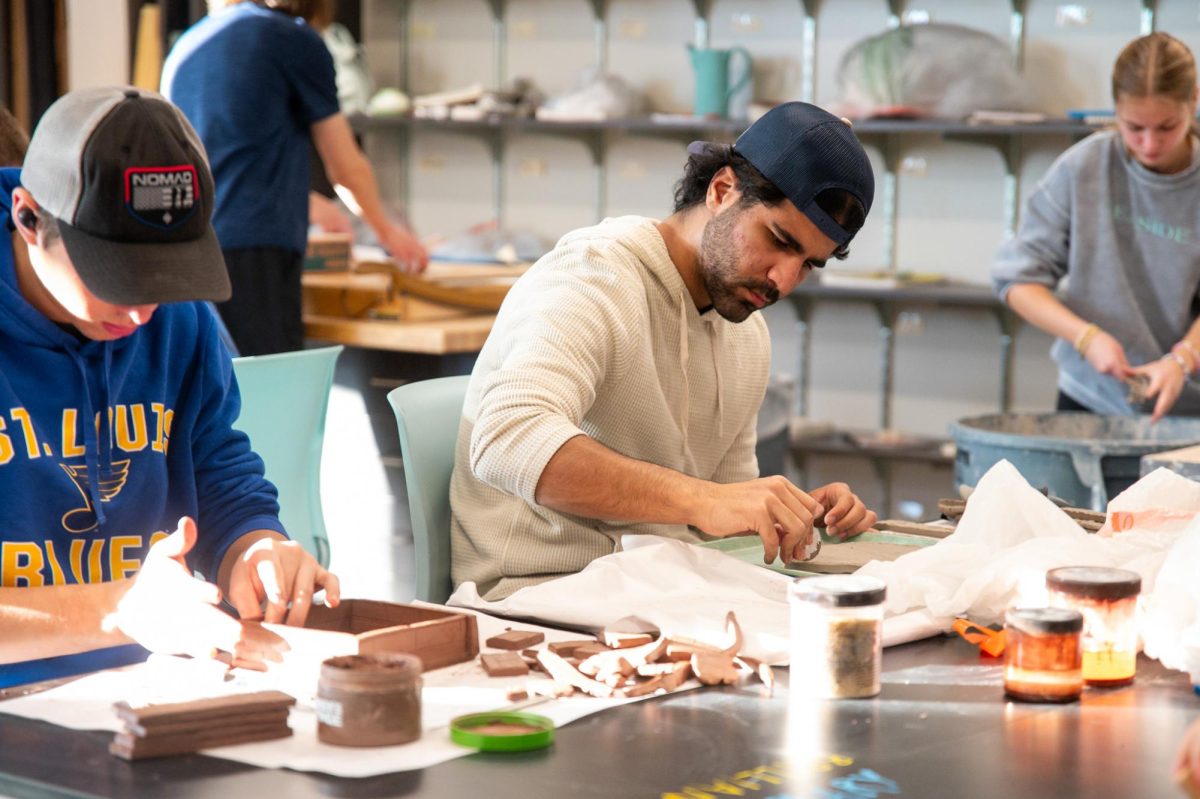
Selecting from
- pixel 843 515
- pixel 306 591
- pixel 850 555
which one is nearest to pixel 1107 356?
pixel 843 515

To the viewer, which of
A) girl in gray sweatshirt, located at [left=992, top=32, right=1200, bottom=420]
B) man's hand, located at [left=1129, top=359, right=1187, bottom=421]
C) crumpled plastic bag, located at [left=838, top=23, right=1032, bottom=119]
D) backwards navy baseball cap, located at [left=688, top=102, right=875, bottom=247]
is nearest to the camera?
backwards navy baseball cap, located at [left=688, top=102, right=875, bottom=247]

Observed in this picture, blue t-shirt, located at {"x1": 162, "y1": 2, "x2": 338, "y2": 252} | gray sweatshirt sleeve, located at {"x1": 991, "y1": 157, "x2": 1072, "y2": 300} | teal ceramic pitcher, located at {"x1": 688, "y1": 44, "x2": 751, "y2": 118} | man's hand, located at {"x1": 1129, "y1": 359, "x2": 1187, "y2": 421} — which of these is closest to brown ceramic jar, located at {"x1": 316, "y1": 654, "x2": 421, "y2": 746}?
man's hand, located at {"x1": 1129, "y1": 359, "x2": 1187, "y2": 421}

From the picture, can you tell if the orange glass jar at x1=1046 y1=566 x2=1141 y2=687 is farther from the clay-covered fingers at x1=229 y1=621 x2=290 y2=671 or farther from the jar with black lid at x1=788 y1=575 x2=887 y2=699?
the clay-covered fingers at x1=229 y1=621 x2=290 y2=671

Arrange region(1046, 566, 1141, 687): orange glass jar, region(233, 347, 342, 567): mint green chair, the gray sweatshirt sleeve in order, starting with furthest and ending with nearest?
the gray sweatshirt sleeve
region(233, 347, 342, 567): mint green chair
region(1046, 566, 1141, 687): orange glass jar

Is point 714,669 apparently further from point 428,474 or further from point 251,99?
point 251,99

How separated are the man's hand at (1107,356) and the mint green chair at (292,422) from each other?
4.96 ft

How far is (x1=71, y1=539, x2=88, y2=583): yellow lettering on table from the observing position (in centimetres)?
168

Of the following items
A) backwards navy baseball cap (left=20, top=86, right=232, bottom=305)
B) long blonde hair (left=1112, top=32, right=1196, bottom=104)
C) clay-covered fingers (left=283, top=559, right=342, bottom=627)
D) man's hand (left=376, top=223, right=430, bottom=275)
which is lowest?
clay-covered fingers (left=283, top=559, right=342, bottom=627)

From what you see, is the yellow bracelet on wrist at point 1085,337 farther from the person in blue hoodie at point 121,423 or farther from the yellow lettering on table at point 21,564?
the yellow lettering on table at point 21,564

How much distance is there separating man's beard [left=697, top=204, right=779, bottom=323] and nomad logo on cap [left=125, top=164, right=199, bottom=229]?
82 centimetres

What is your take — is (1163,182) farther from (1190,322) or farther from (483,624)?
(483,624)

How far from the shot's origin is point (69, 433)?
1.64 m

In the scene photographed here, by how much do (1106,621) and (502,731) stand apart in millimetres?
617

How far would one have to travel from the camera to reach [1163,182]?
3.24m
